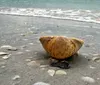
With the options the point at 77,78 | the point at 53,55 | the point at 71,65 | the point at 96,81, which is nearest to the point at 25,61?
the point at 53,55

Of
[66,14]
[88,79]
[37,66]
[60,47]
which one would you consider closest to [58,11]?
[66,14]

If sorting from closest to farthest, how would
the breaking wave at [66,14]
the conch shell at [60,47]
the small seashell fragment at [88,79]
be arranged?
the small seashell fragment at [88,79], the conch shell at [60,47], the breaking wave at [66,14]

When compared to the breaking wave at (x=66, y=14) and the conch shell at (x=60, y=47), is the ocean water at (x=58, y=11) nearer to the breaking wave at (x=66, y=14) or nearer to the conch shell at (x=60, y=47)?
the breaking wave at (x=66, y=14)

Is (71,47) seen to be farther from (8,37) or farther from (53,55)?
(8,37)

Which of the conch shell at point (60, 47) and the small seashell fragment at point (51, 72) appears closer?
the small seashell fragment at point (51, 72)

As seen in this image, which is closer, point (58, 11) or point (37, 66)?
point (37, 66)

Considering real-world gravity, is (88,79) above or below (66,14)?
above

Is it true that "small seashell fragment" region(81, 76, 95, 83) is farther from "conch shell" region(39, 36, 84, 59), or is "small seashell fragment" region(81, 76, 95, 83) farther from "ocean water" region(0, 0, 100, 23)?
"ocean water" region(0, 0, 100, 23)

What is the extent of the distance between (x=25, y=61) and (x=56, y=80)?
698mm

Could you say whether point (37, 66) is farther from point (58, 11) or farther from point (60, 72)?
point (58, 11)

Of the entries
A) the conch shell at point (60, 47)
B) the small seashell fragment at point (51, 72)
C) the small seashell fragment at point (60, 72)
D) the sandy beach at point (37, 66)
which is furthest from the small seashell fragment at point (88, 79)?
the conch shell at point (60, 47)

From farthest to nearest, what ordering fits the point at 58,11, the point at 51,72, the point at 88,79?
the point at 58,11 → the point at 51,72 → the point at 88,79

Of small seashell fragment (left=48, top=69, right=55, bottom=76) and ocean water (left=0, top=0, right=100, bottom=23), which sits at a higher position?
small seashell fragment (left=48, top=69, right=55, bottom=76)

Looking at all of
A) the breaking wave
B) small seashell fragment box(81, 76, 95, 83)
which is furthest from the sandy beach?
the breaking wave
